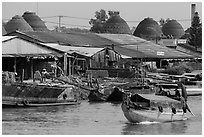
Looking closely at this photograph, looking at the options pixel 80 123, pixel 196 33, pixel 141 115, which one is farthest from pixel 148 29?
pixel 80 123

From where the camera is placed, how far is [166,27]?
56281 millimetres

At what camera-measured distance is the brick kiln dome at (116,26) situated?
49.4 m

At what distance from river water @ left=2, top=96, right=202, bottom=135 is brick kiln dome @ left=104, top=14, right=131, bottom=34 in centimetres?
2897

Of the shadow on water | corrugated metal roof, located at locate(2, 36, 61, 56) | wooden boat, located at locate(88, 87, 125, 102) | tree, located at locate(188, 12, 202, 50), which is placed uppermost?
tree, located at locate(188, 12, 202, 50)

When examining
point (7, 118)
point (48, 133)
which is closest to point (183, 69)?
point (7, 118)

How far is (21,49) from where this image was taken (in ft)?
85.4

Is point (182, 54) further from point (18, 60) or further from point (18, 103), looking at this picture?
point (18, 103)

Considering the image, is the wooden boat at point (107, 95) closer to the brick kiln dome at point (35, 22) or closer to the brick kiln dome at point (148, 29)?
the brick kiln dome at point (35, 22)

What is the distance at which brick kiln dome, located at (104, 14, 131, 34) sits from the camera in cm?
4941

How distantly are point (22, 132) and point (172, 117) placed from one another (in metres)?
4.66

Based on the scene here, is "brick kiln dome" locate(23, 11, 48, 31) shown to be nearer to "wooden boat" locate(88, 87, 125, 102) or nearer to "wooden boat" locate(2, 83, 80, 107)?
"wooden boat" locate(88, 87, 125, 102)

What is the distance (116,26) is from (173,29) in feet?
25.9

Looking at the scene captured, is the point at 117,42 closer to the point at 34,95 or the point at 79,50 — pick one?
the point at 79,50

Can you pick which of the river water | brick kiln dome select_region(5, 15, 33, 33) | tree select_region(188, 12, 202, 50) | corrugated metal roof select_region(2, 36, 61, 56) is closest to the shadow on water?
the river water
